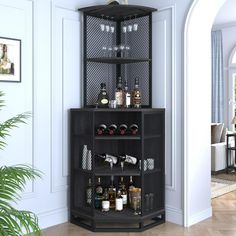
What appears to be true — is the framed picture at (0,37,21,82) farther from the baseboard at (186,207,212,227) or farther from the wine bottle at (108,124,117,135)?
the baseboard at (186,207,212,227)

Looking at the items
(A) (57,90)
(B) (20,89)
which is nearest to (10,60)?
(B) (20,89)

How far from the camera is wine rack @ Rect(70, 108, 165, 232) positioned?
363 centimetres

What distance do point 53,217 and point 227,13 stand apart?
525 cm

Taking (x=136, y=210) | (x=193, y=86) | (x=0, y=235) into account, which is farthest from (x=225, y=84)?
(x=0, y=235)

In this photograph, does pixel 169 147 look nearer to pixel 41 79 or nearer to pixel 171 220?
pixel 171 220

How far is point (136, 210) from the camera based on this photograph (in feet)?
12.3

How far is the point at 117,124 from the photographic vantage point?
416cm

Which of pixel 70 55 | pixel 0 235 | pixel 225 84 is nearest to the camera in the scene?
pixel 0 235

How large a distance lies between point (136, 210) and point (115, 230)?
0.96ft

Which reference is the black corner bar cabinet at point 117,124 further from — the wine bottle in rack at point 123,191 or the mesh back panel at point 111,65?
the wine bottle in rack at point 123,191

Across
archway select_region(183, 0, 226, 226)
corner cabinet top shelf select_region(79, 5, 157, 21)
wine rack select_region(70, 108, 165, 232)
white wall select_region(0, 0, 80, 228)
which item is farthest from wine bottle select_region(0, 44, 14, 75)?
archway select_region(183, 0, 226, 226)

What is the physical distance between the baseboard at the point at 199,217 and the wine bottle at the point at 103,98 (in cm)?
144

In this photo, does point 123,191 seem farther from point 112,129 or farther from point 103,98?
point 103,98

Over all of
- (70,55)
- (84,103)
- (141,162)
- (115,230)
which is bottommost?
(115,230)
